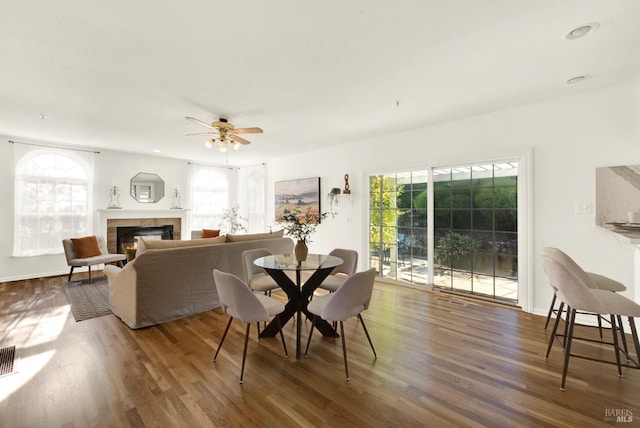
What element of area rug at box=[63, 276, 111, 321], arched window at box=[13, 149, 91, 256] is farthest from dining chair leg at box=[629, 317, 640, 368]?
arched window at box=[13, 149, 91, 256]

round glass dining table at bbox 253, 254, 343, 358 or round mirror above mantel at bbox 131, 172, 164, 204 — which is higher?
round mirror above mantel at bbox 131, 172, 164, 204

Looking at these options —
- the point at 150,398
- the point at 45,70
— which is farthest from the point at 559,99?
the point at 45,70

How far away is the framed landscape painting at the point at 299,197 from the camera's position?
5.99 metres

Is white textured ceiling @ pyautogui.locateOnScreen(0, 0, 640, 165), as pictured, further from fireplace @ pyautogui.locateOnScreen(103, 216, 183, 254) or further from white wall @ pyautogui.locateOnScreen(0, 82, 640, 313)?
fireplace @ pyautogui.locateOnScreen(103, 216, 183, 254)

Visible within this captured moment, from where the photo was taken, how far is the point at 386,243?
501 cm

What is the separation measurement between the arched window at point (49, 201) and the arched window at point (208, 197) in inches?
87.1

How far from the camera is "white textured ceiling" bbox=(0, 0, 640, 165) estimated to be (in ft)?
6.07

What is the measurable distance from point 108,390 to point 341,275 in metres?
2.52

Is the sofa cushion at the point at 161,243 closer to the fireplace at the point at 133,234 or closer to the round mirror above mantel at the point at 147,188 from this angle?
the fireplace at the point at 133,234

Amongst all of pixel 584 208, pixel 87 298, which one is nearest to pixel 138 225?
pixel 87 298

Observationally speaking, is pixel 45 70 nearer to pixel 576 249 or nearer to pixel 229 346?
pixel 229 346

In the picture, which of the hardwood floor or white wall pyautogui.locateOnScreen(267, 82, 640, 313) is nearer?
the hardwood floor

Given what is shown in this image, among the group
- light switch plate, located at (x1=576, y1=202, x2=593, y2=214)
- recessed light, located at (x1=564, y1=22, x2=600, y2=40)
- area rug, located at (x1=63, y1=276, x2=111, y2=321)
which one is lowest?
area rug, located at (x1=63, y1=276, x2=111, y2=321)

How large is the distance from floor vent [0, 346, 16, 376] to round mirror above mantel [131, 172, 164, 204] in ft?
14.1
